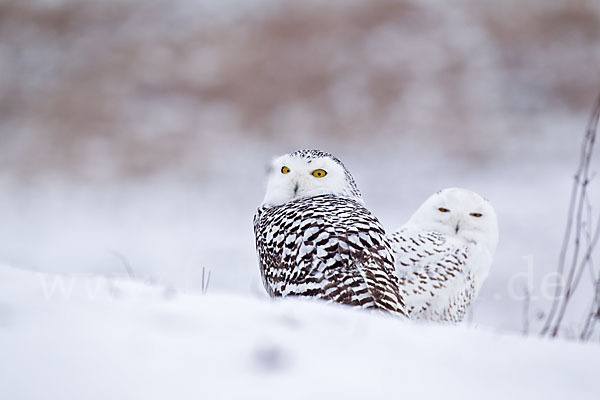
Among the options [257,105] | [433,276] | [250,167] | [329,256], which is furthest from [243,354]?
[257,105]

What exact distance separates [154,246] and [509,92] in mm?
11923

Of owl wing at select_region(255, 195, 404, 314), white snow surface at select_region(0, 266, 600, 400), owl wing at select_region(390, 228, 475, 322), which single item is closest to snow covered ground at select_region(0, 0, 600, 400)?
white snow surface at select_region(0, 266, 600, 400)

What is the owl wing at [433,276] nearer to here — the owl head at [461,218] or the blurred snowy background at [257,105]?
the owl head at [461,218]

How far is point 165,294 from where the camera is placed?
6.45 ft

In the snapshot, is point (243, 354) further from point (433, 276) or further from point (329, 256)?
point (433, 276)

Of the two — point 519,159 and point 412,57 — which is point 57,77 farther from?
point 519,159

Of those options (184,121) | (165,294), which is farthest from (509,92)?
(165,294)

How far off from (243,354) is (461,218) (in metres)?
3.24

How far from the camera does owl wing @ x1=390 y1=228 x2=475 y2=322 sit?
13.2ft

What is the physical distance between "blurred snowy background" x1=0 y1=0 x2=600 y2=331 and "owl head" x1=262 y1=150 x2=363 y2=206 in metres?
7.71

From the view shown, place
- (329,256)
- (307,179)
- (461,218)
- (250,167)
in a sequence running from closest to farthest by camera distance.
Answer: (329,256), (307,179), (461,218), (250,167)

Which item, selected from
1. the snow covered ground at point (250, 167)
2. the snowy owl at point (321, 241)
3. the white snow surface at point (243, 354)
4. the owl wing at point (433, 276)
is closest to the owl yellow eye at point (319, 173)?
the snowy owl at point (321, 241)

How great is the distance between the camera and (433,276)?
4070 mm

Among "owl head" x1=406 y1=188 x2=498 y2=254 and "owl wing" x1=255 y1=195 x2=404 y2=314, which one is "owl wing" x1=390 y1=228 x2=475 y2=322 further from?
"owl wing" x1=255 y1=195 x2=404 y2=314
